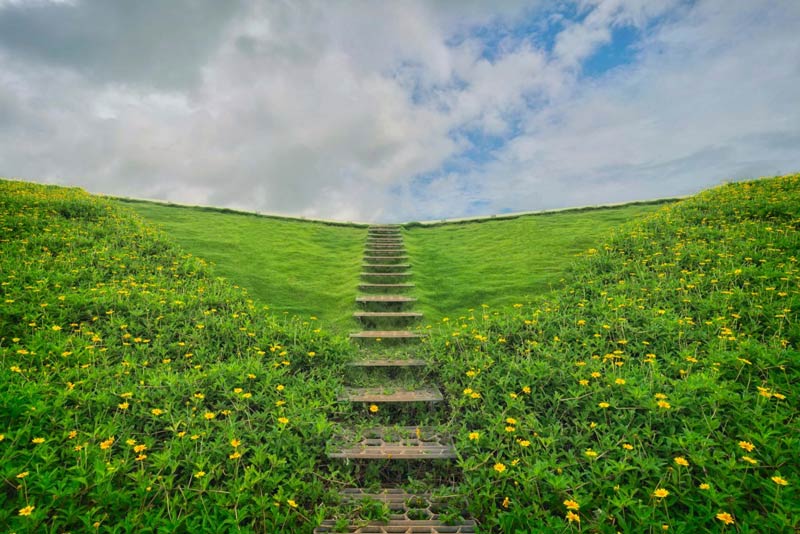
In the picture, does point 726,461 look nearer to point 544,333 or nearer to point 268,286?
point 544,333

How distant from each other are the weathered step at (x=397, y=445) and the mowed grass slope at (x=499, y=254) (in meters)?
4.26

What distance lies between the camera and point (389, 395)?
5730 mm

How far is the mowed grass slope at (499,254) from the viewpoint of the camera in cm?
1019

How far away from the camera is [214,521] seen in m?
3.39

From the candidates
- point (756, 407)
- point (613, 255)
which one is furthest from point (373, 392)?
point (613, 255)

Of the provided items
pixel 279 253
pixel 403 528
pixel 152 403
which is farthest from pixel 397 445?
pixel 279 253

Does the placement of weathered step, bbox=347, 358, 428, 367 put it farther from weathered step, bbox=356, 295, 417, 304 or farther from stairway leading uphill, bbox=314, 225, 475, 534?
weathered step, bbox=356, 295, 417, 304

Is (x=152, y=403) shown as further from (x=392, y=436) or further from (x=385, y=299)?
(x=385, y=299)

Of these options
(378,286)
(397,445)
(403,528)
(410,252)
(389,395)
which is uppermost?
(410,252)

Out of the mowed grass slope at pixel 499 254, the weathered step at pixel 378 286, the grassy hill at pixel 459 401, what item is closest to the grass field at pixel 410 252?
the mowed grass slope at pixel 499 254

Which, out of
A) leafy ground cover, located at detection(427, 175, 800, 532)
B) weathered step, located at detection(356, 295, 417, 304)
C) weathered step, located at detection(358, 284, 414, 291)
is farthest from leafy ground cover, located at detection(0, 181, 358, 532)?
weathered step, located at detection(358, 284, 414, 291)

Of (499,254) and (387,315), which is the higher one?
(499,254)

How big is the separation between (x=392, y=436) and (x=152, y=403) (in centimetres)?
277

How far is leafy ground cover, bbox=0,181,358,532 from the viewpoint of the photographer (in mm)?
3523
